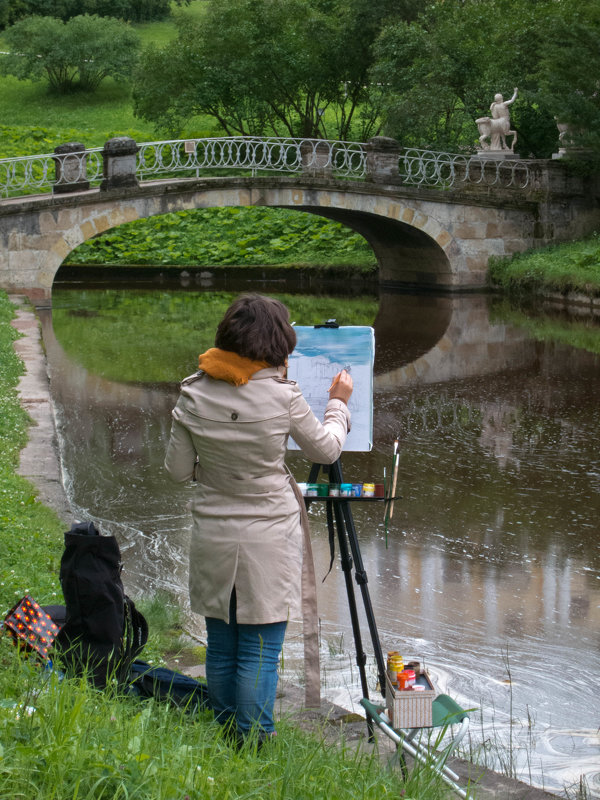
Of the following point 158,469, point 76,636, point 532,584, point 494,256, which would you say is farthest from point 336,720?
point 494,256

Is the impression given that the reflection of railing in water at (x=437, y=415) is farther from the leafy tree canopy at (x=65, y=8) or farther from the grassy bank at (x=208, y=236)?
the leafy tree canopy at (x=65, y=8)

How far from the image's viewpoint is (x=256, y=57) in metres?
29.6

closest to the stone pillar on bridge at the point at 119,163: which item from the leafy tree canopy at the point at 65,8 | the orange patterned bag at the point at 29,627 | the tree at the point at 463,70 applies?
the tree at the point at 463,70

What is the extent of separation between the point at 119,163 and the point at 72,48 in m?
23.7

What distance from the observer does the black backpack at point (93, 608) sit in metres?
3.62

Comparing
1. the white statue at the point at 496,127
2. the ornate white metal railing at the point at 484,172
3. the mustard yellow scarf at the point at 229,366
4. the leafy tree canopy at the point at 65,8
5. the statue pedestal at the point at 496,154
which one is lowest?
the mustard yellow scarf at the point at 229,366

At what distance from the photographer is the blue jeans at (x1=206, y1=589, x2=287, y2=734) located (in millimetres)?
3416

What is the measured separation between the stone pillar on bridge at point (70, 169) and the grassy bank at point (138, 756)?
61.2 ft

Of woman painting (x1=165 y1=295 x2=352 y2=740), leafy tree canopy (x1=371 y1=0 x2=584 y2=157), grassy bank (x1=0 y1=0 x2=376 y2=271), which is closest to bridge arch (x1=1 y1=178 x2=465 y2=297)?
grassy bank (x1=0 y1=0 x2=376 y2=271)

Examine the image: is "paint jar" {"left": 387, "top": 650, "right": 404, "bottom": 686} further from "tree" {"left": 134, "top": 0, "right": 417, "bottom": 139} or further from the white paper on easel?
"tree" {"left": 134, "top": 0, "right": 417, "bottom": 139}

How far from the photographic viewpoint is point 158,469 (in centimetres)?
911

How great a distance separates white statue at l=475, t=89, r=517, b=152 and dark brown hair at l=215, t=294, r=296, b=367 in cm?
2178

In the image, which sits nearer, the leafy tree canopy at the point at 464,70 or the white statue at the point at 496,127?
the white statue at the point at 496,127

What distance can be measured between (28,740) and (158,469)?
20.9ft
